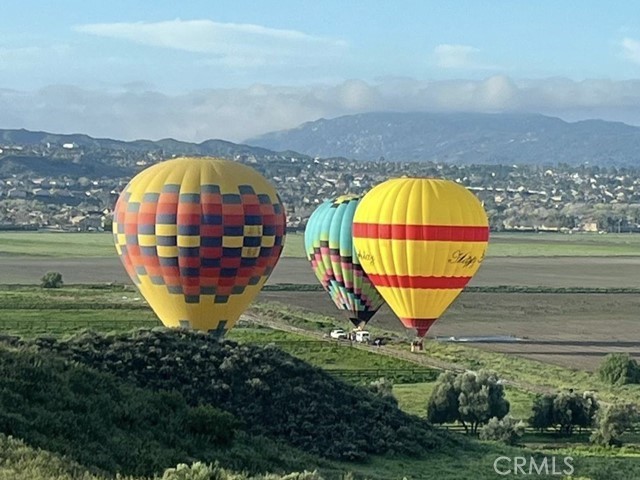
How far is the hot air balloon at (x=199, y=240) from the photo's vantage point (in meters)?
42.6

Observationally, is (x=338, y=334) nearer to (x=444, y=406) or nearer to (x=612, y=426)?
(x=444, y=406)

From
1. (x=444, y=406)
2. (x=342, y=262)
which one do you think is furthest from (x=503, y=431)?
(x=342, y=262)

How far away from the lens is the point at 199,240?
42.5 meters

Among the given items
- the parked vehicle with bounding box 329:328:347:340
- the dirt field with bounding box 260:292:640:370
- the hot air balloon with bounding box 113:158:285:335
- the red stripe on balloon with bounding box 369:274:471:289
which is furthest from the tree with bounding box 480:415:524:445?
the parked vehicle with bounding box 329:328:347:340

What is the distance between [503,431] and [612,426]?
2627mm

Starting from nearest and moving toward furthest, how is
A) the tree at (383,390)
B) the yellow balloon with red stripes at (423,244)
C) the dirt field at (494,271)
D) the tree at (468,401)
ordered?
1. the tree at (383,390)
2. the tree at (468,401)
3. the yellow balloon with red stripes at (423,244)
4. the dirt field at (494,271)

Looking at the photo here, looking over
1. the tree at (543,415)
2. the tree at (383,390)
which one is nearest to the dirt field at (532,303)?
the tree at (383,390)

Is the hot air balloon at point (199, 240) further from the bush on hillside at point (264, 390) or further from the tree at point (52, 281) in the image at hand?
the tree at point (52, 281)

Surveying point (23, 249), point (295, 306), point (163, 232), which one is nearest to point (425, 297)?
point (163, 232)

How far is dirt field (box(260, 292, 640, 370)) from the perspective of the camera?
5356 cm

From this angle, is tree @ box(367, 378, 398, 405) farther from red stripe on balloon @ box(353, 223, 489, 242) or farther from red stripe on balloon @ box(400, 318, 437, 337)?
red stripe on balloon @ box(400, 318, 437, 337)

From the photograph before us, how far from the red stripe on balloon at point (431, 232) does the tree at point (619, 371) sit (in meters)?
7.66

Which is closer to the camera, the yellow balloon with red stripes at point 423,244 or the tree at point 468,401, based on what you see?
the tree at point 468,401

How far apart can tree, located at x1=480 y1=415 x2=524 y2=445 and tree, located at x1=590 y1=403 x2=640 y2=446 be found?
1918 mm
